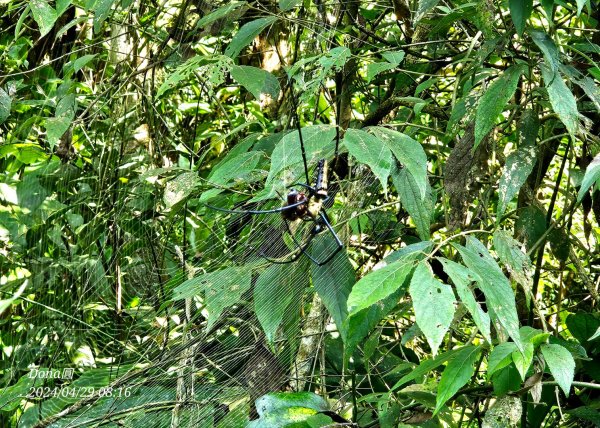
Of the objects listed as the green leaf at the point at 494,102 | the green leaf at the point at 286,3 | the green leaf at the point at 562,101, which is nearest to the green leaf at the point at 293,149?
the green leaf at the point at 494,102

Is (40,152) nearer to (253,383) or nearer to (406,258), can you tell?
(253,383)

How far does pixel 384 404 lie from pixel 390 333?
2.54 feet

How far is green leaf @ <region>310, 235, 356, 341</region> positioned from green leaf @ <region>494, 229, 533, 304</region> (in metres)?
0.25

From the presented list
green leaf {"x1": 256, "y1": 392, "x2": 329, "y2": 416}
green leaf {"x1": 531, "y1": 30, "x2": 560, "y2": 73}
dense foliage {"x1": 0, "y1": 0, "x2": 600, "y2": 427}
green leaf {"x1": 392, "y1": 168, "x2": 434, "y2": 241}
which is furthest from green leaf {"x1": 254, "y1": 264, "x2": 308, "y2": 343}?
green leaf {"x1": 531, "y1": 30, "x2": 560, "y2": 73}

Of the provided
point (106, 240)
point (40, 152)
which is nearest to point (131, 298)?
point (106, 240)

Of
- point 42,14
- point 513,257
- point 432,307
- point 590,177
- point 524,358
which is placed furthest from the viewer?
point 42,14

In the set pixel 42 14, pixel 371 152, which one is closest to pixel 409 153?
pixel 371 152

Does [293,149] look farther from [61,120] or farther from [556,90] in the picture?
[61,120]

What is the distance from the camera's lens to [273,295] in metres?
1.27

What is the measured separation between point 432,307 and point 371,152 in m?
0.30

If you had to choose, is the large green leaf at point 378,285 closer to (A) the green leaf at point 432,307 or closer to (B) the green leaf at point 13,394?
(A) the green leaf at point 432,307

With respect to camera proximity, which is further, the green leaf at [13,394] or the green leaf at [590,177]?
the green leaf at [13,394]

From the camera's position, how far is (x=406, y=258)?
1.05 metres

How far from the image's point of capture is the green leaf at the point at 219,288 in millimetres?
1261
